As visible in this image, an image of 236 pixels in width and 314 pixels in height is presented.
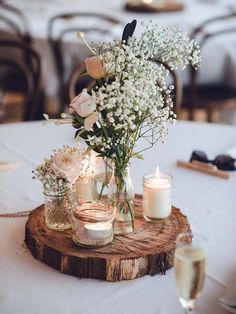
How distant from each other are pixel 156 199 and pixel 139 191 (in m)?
0.26

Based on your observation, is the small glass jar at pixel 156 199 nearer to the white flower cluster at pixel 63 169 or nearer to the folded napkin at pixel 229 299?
the white flower cluster at pixel 63 169

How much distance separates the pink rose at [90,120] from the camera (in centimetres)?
111

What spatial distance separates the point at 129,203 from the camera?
1266 mm

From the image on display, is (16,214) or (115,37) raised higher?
(115,37)

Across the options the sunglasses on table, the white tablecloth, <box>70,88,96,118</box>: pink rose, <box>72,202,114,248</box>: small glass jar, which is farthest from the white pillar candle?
the white tablecloth

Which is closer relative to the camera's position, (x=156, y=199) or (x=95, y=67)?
(x=95, y=67)

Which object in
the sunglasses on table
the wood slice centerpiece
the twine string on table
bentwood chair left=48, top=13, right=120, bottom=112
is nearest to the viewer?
the wood slice centerpiece

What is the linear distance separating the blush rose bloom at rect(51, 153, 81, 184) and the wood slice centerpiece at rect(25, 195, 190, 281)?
13 cm

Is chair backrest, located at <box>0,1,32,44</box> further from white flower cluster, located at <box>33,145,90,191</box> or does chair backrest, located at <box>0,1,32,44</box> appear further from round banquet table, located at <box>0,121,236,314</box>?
white flower cluster, located at <box>33,145,90,191</box>

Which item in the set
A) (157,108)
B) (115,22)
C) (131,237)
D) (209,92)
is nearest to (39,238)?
(131,237)

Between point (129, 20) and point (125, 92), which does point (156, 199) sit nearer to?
point (125, 92)

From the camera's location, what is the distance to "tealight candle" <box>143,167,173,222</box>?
1.31m

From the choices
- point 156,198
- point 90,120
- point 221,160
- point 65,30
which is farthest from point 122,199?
point 65,30

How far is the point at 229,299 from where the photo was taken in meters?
1.07
